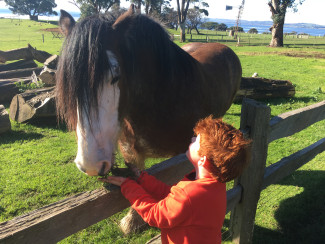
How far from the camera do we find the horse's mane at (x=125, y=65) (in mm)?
1655

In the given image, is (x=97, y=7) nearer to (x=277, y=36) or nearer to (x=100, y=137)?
(x=100, y=137)

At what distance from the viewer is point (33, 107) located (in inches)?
227

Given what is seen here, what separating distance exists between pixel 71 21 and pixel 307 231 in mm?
3213

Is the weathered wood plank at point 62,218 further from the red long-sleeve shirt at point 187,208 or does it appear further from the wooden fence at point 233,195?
the red long-sleeve shirt at point 187,208

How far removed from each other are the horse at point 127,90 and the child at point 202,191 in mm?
372

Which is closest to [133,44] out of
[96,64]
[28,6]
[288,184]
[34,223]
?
[96,64]

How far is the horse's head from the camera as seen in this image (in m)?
1.57

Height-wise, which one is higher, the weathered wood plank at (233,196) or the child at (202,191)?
the child at (202,191)

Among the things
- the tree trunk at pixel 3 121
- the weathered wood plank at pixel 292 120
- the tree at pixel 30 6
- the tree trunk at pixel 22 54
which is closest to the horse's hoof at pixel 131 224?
the weathered wood plank at pixel 292 120

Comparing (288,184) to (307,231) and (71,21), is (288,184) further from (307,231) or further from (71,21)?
(71,21)

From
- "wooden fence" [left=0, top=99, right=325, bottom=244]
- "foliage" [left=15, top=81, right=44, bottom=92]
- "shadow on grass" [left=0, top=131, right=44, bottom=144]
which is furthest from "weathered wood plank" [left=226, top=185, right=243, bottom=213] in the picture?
"foliage" [left=15, top=81, right=44, bottom=92]

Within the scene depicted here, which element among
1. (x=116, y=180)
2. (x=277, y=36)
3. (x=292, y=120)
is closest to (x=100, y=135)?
(x=116, y=180)

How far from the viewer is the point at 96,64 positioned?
1.67m

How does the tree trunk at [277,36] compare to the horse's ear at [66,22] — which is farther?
the tree trunk at [277,36]
